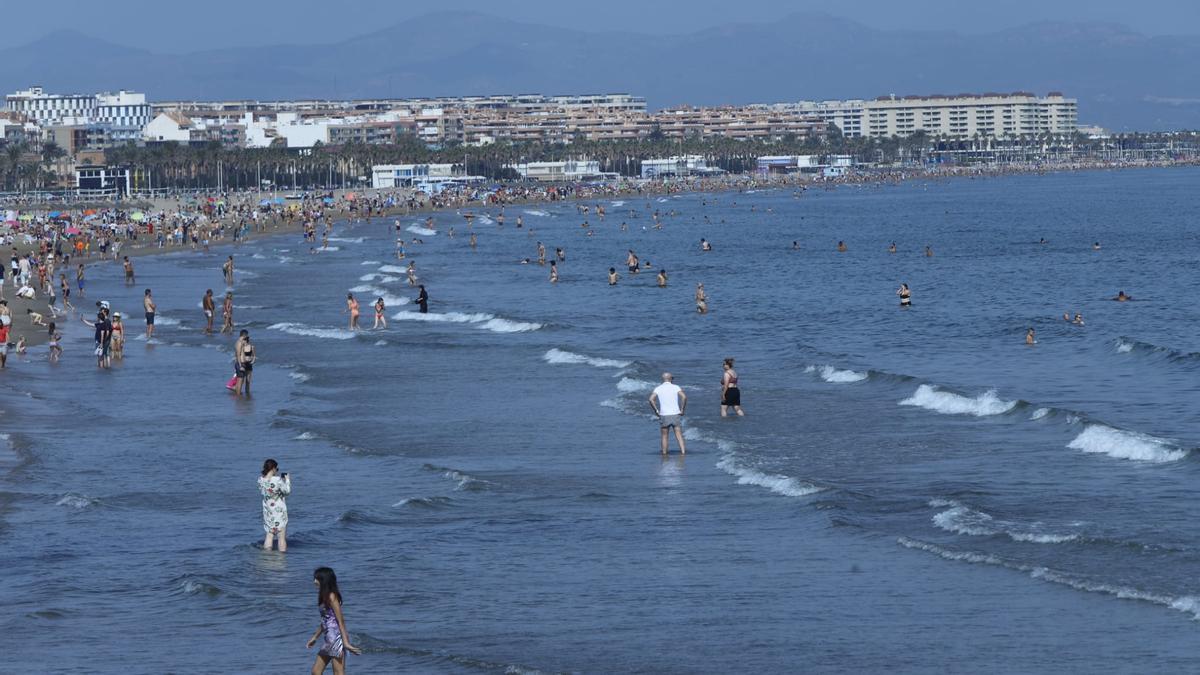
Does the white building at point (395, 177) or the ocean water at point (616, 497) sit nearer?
the ocean water at point (616, 497)

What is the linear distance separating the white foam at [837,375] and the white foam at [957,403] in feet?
7.68

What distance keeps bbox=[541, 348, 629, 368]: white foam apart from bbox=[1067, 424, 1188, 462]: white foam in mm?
12484

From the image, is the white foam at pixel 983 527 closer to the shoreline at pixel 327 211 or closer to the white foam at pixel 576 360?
the white foam at pixel 576 360

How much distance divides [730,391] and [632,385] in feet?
16.2

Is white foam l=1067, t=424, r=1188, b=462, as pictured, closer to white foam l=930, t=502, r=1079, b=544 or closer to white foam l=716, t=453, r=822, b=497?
white foam l=930, t=502, r=1079, b=544

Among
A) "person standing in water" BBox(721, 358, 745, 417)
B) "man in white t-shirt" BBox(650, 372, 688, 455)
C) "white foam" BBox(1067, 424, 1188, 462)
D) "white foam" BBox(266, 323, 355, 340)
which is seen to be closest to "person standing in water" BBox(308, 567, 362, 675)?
"man in white t-shirt" BBox(650, 372, 688, 455)

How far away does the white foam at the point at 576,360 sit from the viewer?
120ft

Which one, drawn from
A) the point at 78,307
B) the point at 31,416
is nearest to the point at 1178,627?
the point at 31,416

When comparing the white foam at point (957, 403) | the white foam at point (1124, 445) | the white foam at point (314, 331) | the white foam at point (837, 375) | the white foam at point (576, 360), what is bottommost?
the white foam at point (314, 331)

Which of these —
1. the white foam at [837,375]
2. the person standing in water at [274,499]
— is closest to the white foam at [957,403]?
the white foam at [837,375]

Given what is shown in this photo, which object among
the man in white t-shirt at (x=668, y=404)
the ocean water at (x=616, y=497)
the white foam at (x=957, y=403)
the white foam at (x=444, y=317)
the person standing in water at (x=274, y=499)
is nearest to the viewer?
the ocean water at (x=616, y=497)

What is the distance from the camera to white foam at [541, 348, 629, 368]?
36688 millimetres

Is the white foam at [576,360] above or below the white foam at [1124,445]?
below

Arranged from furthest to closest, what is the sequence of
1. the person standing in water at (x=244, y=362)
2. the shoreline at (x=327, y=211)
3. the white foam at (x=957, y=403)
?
the shoreline at (x=327, y=211) → the person standing in water at (x=244, y=362) → the white foam at (x=957, y=403)
